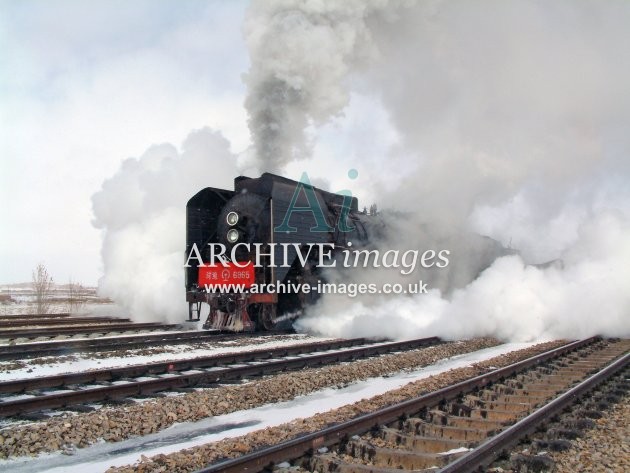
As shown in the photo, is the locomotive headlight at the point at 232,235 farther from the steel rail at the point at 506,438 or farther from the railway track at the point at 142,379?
the steel rail at the point at 506,438

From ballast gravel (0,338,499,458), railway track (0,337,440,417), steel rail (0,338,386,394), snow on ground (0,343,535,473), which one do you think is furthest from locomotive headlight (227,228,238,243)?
snow on ground (0,343,535,473)

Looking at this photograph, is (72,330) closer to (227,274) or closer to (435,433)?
(227,274)

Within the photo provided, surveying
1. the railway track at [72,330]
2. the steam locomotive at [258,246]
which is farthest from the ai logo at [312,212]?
the railway track at [72,330]

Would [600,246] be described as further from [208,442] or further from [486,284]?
[208,442]

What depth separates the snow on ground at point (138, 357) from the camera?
8781 mm

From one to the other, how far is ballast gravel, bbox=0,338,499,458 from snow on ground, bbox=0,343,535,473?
0.44ft

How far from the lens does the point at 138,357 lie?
408 inches

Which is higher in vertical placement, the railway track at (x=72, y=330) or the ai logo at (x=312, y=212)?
the ai logo at (x=312, y=212)

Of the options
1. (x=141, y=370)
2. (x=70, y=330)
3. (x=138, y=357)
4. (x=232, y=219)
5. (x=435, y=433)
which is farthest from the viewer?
(x=70, y=330)

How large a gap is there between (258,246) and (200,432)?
8.36 meters

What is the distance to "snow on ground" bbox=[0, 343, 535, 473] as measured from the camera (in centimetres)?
454

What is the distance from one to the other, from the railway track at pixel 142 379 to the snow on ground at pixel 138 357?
1248 mm

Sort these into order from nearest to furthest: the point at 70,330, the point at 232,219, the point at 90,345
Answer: the point at 90,345 → the point at 232,219 → the point at 70,330

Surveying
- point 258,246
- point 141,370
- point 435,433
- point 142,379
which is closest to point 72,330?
point 258,246
